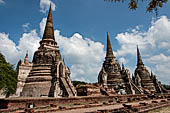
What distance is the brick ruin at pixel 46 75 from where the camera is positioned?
20922 mm

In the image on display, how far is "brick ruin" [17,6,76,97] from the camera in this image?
20.9 metres

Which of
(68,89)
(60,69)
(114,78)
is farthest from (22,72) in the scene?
(114,78)

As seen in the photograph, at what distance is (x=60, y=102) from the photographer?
1273 centimetres

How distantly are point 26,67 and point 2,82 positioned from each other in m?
13.6

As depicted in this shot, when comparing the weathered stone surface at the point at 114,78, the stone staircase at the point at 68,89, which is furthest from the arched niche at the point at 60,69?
the weathered stone surface at the point at 114,78

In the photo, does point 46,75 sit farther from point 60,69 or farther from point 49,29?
point 49,29

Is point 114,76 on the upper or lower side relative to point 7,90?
upper

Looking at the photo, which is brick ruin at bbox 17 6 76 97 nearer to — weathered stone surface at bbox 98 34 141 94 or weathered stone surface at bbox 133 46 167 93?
weathered stone surface at bbox 98 34 141 94

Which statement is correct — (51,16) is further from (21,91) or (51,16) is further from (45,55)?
(21,91)

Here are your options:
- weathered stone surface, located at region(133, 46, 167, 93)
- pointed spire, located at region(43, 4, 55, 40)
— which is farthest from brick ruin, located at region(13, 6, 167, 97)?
weathered stone surface, located at region(133, 46, 167, 93)

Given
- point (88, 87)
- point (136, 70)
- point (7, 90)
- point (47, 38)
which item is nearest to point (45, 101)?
point (7, 90)

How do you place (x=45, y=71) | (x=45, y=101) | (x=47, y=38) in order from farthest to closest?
(x=47, y=38) < (x=45, y=71) < (x=45, y=101)

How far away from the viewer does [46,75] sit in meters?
22.9

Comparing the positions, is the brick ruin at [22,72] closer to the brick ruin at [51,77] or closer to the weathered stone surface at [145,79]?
the brick ruin at [51,77]
